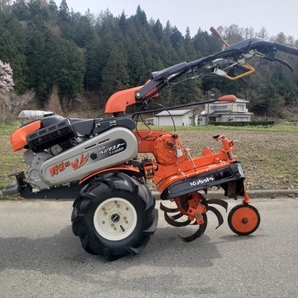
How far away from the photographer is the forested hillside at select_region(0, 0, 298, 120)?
164ft

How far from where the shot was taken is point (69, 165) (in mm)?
3406

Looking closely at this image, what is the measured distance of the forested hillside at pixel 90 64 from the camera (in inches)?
1973

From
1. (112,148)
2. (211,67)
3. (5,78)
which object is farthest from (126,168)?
(5,78)

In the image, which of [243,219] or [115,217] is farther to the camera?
[243,219]

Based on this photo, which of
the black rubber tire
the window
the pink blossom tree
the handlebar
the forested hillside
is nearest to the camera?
the black rubber tire

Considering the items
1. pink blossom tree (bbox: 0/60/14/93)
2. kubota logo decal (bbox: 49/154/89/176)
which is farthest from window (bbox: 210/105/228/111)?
kubota logo decal (bbox: 49/154/89/176)

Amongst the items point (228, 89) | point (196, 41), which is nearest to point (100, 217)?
point (228, 89)

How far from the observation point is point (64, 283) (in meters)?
2.79

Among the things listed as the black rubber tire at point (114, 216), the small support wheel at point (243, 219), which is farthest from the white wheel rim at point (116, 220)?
the small support wheel at point (243, 219)

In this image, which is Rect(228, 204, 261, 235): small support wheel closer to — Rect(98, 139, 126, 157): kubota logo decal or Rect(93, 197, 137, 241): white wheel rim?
Rect(93, 197, 137, 241): white wheel rim

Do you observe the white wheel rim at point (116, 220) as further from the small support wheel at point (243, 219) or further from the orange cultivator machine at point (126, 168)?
the small support wheel at point (243, 219)

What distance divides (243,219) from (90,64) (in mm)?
57149

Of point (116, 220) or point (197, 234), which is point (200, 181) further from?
point (116, 220)

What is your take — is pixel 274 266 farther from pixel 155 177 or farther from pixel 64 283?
pixel 64 283
